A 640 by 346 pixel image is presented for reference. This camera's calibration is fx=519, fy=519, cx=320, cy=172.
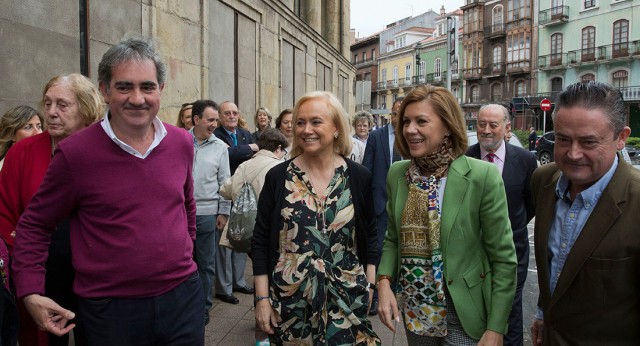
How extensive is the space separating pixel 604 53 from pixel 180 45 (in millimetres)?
49656

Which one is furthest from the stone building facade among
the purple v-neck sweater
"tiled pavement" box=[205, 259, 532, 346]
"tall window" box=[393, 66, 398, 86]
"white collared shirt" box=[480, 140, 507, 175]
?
"tall window" box=[393, 66, 398, 86]

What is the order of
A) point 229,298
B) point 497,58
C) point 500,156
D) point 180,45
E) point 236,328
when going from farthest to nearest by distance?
point 497,58
point 180,45
point 229,298
point 236,328
point 500,156

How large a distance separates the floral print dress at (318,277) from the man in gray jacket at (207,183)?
251cm

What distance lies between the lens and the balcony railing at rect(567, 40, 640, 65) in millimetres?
45375

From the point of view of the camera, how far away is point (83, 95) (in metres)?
2.88

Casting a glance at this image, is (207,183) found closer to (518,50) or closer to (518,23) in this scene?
(518,50)

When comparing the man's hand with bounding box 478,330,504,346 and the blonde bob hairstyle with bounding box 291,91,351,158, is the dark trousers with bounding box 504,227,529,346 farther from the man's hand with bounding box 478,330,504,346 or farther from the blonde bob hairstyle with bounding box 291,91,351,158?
the blonde bob hairstyle with bounding box 291,91,351,158

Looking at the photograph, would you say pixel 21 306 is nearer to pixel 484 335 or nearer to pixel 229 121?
pixel 484 335

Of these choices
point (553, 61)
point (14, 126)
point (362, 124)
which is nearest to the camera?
point (14, 126)

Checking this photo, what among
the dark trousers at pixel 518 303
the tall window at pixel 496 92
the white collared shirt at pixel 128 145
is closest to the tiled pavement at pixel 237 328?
the dark trousers at pixel 518 303

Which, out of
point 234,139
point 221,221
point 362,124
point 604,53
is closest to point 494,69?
point 604,53

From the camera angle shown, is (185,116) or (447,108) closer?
(447,108)

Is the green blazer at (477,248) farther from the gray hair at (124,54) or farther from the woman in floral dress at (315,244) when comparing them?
the gray hair at (124,54)

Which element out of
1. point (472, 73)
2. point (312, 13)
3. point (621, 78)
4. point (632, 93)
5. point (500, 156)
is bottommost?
point (500, 156)
